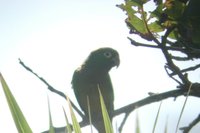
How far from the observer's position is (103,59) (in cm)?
580

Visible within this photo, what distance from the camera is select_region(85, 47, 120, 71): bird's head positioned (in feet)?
18.3

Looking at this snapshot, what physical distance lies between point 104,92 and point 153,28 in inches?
121

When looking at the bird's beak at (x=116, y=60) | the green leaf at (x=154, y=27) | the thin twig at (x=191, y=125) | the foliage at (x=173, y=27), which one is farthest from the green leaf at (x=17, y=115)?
the bird's beak at (x=116, y=60)

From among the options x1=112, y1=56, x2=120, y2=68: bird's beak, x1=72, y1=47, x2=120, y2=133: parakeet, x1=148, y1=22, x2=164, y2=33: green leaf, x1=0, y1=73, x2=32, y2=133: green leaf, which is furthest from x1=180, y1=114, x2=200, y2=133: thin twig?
x1=112, y1=56, x2=120, y2=68: bird's beak

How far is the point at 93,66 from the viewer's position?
5.51m

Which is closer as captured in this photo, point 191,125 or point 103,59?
point 191,125

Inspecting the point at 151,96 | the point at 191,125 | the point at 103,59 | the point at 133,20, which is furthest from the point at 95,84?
the point at 133,20

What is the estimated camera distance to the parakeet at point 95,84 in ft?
15.9

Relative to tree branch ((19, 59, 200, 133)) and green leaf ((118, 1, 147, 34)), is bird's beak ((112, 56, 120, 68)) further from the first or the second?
green leaf ((118, 1, 147, 34))

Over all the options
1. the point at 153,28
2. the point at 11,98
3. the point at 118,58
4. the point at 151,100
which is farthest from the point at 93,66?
the point at 11,98

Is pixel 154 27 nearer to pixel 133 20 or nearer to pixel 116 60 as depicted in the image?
pixel 133 20

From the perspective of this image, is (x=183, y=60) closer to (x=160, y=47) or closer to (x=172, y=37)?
(x=172, y=37)

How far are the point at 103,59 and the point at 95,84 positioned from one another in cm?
83

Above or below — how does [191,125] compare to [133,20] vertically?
below
